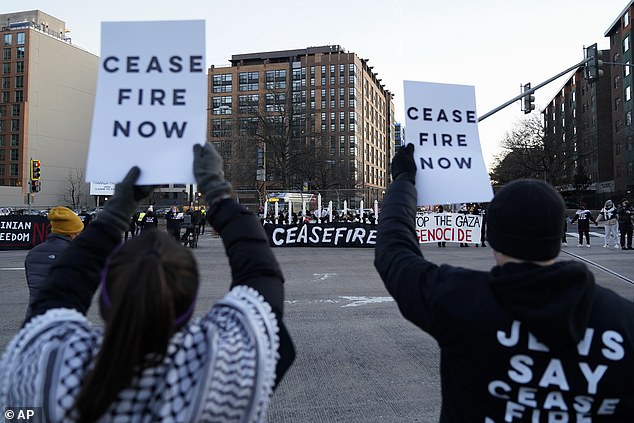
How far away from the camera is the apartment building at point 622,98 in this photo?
5073 cm

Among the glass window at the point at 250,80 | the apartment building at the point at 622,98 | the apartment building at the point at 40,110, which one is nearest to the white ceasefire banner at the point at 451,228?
the apartment building at the point at 622,98

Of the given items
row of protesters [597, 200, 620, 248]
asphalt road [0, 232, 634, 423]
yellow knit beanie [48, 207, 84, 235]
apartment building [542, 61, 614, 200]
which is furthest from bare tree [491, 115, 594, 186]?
yellow knit beanie [48, 207, 84, 235]

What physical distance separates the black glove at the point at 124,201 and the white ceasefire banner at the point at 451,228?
19.0 m

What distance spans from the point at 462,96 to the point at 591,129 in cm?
7003

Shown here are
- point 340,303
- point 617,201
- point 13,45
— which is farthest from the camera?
point 13,45

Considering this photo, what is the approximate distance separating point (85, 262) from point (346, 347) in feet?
15.1

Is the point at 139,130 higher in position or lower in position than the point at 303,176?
lower

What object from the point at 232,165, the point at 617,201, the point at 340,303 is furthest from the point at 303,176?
the point at 340,303

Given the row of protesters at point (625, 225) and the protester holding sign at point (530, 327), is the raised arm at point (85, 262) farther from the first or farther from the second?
the row of protesters at point (625, 225)

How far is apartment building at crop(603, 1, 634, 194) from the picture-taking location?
50.7m

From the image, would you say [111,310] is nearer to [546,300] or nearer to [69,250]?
[69,250]

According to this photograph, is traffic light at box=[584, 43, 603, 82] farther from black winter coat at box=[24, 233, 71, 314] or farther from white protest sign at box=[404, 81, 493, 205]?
black winter coat at box=[24, 233, 71, 314]

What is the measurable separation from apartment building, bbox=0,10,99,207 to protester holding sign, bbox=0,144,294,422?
293 feet

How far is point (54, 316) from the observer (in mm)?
1490
